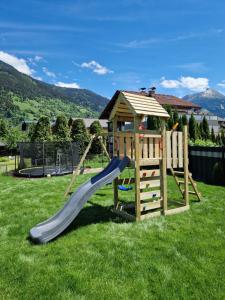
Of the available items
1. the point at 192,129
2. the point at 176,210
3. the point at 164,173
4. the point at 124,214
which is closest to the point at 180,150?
the point at 164,173

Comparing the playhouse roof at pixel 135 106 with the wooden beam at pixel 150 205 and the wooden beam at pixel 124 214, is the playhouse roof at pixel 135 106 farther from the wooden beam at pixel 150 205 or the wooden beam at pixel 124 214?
the wooden beam at pixel 124 214

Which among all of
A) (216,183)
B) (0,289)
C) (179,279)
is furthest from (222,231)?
(216,183)

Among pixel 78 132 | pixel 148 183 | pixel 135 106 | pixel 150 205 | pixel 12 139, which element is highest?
pixel 78 132

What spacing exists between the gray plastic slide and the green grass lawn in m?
0.19

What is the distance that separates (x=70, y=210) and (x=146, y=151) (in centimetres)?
231

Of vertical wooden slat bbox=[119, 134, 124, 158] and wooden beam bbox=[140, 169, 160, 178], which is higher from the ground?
vertical wooden slat bbox=[119, 134, 124, 158]

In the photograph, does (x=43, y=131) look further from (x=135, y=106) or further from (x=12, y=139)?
(x=135, y=106)

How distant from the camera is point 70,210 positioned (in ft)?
19.5

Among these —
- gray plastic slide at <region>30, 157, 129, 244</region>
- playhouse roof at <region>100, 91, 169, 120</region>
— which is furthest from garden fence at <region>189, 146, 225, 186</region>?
gray plastic slide at <region>30, 157, 129, 244</region>

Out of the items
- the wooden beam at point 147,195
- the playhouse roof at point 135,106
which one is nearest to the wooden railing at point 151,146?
the playhouse roof at point 135,106

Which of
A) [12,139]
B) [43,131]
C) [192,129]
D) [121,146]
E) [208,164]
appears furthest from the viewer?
[12,139]

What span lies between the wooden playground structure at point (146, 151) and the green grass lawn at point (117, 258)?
1.37 ft

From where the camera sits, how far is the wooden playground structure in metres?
6.59

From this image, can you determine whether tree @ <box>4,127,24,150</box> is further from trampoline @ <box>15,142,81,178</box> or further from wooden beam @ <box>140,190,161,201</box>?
wooden beam @ <box>140,190,161,201</box>
